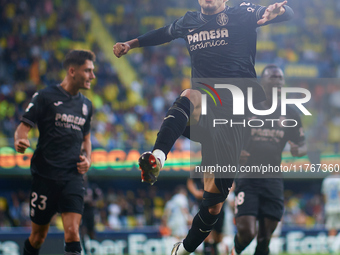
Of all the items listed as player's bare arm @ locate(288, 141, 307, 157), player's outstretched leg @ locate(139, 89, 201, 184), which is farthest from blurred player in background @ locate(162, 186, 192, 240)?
player's outstretched leg @ locate(139, 89, 201, 184)

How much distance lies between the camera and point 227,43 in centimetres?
497

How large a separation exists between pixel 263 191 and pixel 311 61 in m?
20.3

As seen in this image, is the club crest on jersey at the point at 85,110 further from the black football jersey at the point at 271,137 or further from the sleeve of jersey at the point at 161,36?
the black football jersey at the point at 271,137

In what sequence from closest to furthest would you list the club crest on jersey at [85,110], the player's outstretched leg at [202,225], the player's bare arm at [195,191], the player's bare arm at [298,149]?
the player's outstretched leg at [202,225], the club crest on jersey at [85,110], the player's bare arm at [298,149], the player's bare arm at [195,191]

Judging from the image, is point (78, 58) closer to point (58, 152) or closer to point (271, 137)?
point (58, 152)

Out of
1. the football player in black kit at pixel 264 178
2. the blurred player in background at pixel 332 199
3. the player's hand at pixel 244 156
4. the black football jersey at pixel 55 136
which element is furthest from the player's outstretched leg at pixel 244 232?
the blurred player in background at pixel 332 199

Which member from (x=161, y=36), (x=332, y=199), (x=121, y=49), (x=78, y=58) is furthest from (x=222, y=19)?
(x=332, y=199)

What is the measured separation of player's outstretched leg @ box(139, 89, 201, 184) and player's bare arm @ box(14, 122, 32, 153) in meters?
1.90

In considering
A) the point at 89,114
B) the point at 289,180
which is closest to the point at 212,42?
the point at 89,114

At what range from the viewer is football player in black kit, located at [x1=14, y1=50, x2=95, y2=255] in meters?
5.91

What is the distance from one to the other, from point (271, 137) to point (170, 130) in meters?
3.01

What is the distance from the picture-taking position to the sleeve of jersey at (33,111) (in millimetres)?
5883

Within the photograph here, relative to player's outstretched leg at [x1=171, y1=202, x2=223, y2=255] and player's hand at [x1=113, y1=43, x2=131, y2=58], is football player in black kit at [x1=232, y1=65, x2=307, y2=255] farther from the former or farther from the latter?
player's hand at [x1=113, y1=43, x2=131, y2=58]

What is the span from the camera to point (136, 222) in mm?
16891
